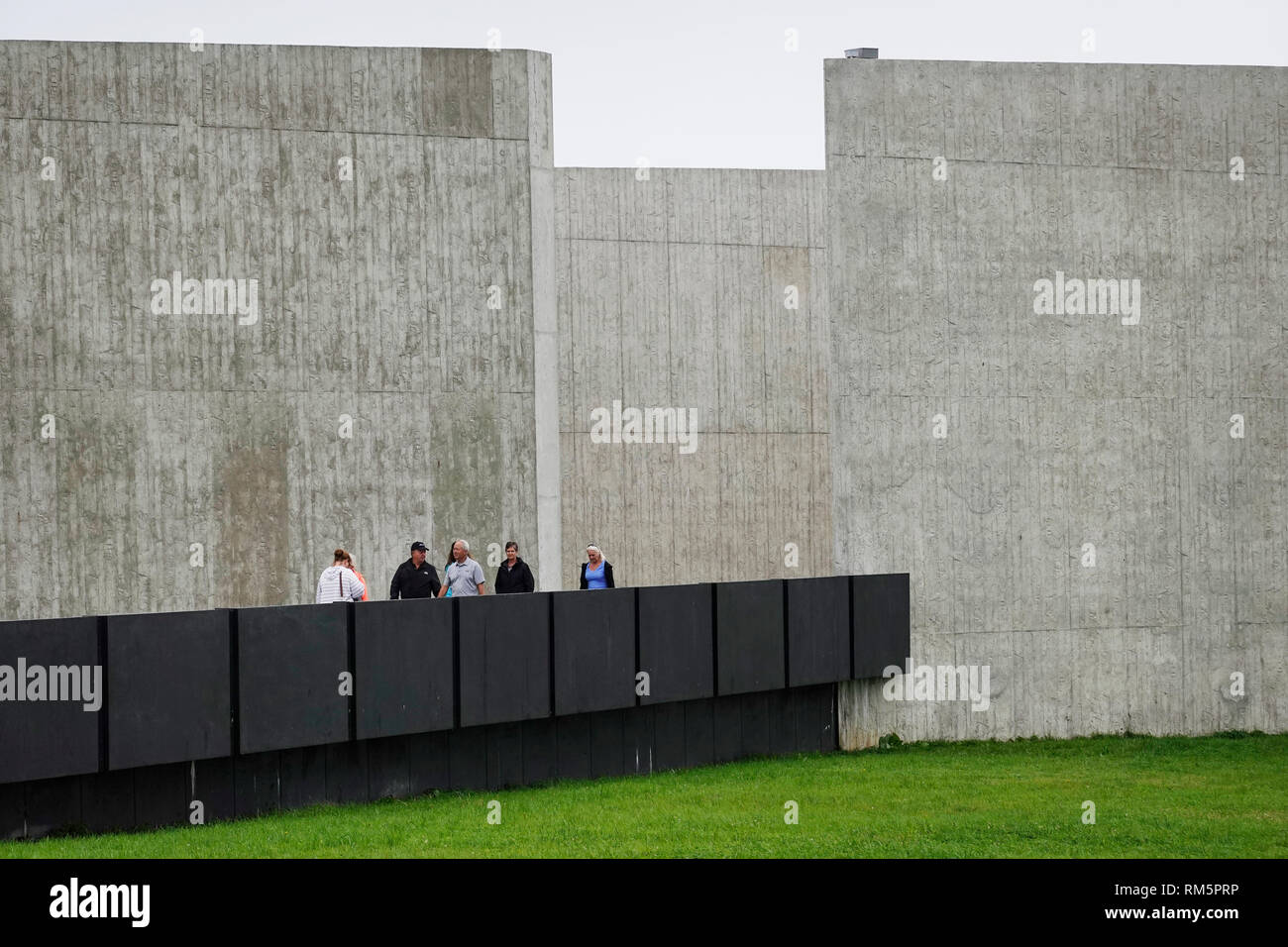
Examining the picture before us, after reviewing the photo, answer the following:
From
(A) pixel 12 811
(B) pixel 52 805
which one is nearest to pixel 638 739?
(B) pixel 52 805

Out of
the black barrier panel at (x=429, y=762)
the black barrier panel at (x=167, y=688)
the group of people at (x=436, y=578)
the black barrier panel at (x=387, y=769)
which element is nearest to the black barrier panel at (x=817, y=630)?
the group of people at (x=436, y=578)

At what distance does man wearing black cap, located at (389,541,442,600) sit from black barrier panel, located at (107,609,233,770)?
10.2ft

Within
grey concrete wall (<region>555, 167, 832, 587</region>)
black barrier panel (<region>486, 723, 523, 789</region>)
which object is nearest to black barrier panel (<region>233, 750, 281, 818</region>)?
black barrier panel (<region>486, 723, 523, 789</region>)

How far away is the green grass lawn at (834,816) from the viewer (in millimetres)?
12367

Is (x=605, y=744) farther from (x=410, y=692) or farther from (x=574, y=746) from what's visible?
(x=410, y=692)

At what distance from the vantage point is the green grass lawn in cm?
1237

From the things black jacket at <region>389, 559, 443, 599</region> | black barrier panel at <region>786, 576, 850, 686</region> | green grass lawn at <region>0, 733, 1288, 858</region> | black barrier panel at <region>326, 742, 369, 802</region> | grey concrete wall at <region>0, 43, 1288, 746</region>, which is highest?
grey concrete wall at <region>0, 43, 1288, 746</region>

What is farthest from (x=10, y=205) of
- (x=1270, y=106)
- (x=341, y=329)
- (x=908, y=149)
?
(x=1270, y=106)

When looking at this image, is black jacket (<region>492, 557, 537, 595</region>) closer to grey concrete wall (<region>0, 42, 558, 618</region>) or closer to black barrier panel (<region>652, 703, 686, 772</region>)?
black barrier panel (<region>652, 703, 686, 772</region>)

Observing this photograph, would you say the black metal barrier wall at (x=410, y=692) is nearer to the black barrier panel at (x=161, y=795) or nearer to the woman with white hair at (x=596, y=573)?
the black barrier panel at (x=161, y=795)

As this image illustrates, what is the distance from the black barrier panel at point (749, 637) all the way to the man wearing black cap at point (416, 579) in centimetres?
334

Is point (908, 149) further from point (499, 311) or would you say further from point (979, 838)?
point (979, 838)

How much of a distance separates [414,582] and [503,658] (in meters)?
1.40

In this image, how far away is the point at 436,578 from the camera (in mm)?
16953
